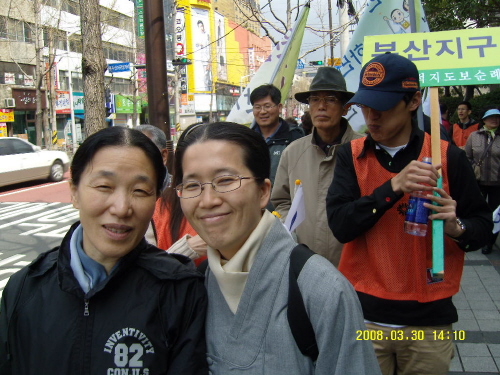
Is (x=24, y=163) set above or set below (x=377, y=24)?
below

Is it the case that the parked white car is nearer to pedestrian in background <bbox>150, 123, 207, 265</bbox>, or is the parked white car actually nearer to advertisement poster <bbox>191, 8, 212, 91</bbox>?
pedestrian in background <bbox>150, 123, 207, 265</bbox>

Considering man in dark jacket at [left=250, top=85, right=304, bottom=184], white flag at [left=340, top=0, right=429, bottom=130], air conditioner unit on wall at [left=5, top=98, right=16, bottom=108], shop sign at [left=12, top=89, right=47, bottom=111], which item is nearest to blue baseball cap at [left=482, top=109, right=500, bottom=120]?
white flag at [left=340, top=0, right=429, bottom=130]

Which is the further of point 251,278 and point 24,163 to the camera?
point 24,163

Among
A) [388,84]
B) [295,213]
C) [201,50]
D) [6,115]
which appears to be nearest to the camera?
[388,84]

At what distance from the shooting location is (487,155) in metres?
5.79

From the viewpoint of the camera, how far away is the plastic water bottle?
1.68 metres

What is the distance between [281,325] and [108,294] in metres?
0.56

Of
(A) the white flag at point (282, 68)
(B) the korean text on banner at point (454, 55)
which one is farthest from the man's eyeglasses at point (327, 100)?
(A) the white flag at point (282, 68)

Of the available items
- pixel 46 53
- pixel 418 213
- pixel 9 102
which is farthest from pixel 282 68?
pixel 46 53

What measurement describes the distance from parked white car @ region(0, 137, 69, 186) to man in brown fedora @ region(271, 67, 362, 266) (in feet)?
43.2

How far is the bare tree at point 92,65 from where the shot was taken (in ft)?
15.4

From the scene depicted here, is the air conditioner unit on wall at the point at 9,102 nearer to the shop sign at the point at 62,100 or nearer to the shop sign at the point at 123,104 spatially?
the shop sign at the point at 62,100
